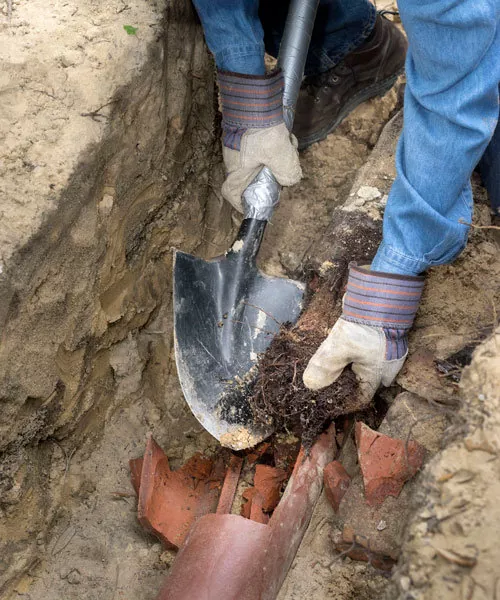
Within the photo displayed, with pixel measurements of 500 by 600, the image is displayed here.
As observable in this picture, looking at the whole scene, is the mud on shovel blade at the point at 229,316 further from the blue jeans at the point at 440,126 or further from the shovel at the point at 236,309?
the blue jeans at the point at 440,126

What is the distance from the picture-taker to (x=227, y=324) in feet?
7.45

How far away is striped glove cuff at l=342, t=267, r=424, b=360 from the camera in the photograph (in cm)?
183

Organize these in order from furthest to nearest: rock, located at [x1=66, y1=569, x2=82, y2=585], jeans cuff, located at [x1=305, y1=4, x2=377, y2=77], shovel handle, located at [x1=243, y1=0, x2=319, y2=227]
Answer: jeans cuff, located at [x1=305, y1=4, x2=377, y2=77], shovel handle, located at [x1=243, y1=0, x2=319, y2=227], rock, located at [x1=66, y1=569, x2=82, y2=585]

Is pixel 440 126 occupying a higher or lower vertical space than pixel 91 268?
higher

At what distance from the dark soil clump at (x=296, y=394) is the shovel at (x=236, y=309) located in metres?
0.08

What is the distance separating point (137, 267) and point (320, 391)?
0.95 meters

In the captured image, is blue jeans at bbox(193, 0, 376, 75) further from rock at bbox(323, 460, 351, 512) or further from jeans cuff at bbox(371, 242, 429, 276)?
rock at bbox(323, 460, 351, 512)

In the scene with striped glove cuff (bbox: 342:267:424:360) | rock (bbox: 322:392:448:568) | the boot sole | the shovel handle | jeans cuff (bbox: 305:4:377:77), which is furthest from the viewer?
the boot sole

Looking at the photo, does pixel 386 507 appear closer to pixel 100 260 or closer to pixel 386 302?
pixel 386 302

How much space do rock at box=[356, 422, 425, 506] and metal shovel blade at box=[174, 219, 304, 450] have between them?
0.47 m

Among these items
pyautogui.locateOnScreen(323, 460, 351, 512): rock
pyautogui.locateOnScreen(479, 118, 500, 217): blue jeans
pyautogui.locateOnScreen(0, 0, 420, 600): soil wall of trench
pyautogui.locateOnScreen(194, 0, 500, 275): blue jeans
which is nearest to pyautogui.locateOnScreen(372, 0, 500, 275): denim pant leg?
pyautogui.locateOnScreen(194, 0, 500, 275): blue jeans

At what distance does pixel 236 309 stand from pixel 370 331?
61 cm

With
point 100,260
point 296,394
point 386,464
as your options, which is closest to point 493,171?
point 296,394

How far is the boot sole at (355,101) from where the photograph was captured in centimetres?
299
